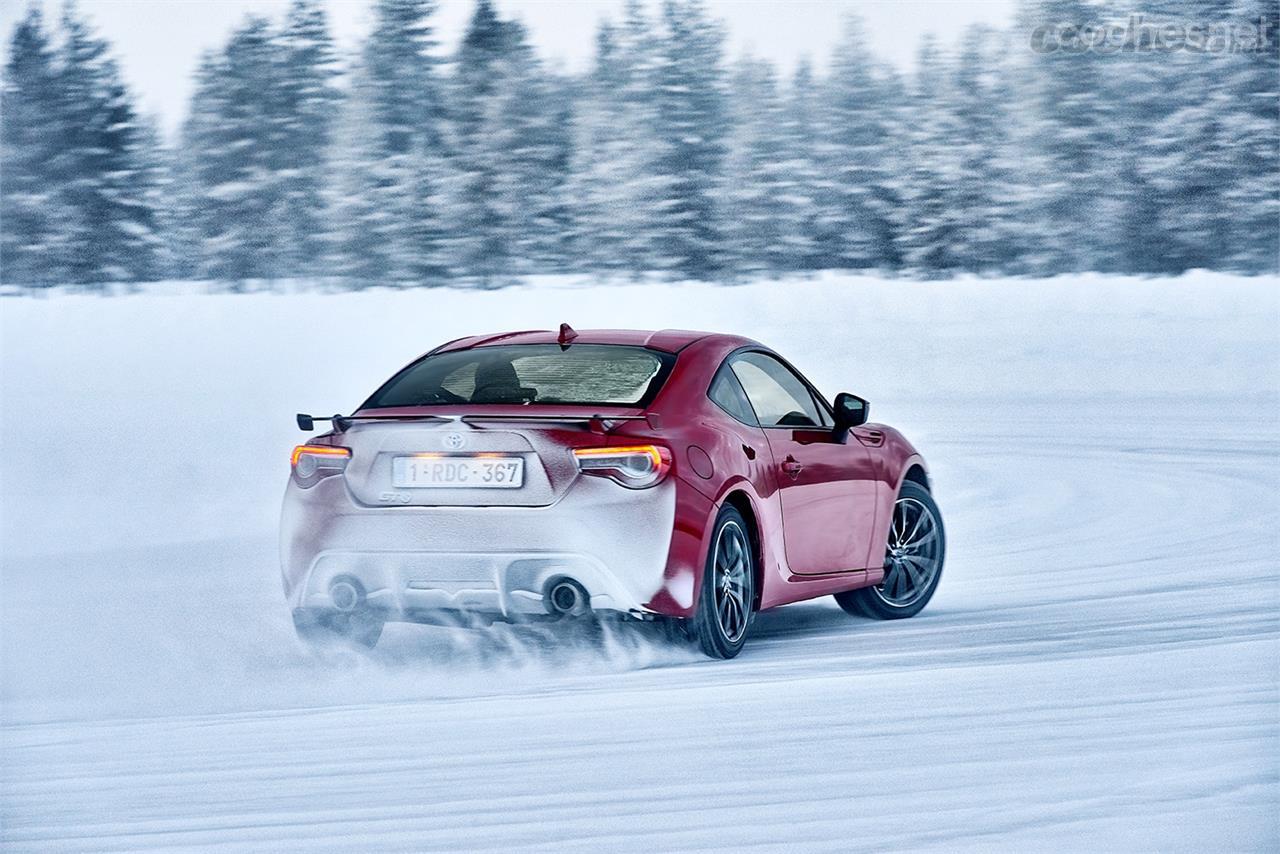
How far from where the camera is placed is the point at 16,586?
31.6ft

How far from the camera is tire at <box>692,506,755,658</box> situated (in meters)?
6.14

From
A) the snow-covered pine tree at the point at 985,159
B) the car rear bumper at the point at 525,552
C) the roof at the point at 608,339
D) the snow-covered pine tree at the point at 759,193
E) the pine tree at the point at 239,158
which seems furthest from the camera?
the snow-covered pine tree at the point at 759,193

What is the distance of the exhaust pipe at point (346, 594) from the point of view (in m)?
5.96

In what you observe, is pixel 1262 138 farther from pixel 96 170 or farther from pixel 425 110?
pixel 96 170

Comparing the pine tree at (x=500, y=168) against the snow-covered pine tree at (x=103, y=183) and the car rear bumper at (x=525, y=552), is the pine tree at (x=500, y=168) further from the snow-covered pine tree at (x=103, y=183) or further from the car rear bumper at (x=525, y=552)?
the car rear bumper at (x=525, y=552)

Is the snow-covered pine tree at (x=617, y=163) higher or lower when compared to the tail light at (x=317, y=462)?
lower

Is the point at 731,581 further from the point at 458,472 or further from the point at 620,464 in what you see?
the point at 458,472

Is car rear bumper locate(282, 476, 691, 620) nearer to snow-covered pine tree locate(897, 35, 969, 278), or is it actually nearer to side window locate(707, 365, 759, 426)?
side window locate(707, 365, 759, 426)

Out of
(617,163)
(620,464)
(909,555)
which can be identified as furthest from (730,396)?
(617,163)

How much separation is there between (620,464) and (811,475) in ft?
4.26

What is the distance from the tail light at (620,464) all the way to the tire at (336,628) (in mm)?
978

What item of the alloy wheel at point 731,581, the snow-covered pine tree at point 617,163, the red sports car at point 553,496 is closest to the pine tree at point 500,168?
the snow-covered pine tree at point 617,163

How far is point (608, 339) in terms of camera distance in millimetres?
6789

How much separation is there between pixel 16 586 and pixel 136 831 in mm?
5583
